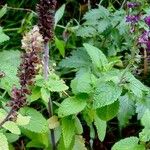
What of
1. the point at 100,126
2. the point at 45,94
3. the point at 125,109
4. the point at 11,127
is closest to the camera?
the point at 11,127

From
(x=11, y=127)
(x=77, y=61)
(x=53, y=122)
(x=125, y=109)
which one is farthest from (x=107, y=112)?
→ (x=77, y=61)

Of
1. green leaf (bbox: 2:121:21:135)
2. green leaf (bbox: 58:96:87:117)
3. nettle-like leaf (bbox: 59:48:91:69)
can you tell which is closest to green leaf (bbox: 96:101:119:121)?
green leaf (bbox: 58:96:87:117)

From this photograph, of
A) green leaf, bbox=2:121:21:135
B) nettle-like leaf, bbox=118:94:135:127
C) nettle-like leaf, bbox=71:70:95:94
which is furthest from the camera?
nettle-like leaf, bbox=118:94:135:127

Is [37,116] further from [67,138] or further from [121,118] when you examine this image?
[121,118]

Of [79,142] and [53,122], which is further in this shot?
[79,142]

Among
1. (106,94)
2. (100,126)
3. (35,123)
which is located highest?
(106,94)

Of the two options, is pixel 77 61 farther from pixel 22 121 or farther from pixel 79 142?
pixel 22 121

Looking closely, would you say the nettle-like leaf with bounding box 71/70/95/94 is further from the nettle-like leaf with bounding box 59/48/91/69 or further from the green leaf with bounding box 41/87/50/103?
the nettle-like leaf with bounding box 59/48/91/69
